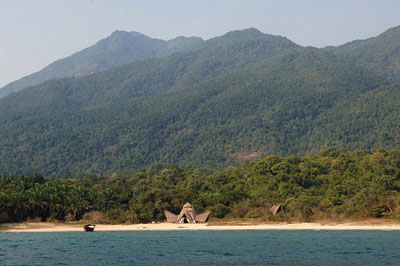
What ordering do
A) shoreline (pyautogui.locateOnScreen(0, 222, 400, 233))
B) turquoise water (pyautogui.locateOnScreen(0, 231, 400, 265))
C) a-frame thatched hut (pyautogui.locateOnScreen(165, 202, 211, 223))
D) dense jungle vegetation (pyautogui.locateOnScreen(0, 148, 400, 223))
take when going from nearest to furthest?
turquoise water (pyautogui.locateOnScreen(0, 231, 400, 265)), shoreline (pyautogui.locateOnScreen(0, 222, 400, 233)), dense jungle vegetation (pyautogui.locateOnScreen(0, 148, 400, 223)), a-frame thatched hut (pyautogui.locateOnScreen(165, 202, 211, 223))

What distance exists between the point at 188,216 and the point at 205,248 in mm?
28582

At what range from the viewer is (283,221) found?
7644 cm

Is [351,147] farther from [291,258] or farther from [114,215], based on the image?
[291,258]

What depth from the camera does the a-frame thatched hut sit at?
261 ft

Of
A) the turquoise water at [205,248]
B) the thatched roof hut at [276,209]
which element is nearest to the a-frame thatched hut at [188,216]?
the thatched roof hut at [276,209]

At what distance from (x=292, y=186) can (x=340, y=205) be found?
457 inches

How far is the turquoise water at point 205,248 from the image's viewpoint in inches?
1703

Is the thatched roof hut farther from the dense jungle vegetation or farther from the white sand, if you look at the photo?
the white sand

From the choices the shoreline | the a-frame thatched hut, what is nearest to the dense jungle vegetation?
the a-frame thatched hut

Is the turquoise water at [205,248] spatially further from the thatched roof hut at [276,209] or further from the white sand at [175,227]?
the thatched roof hut at [276,209]

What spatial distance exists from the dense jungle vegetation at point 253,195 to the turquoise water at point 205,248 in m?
9.86

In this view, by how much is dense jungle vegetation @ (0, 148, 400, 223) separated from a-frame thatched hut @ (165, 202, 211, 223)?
6.40ft

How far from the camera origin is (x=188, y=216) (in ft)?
262

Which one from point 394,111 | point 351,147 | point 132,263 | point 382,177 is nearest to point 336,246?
point 132,263
